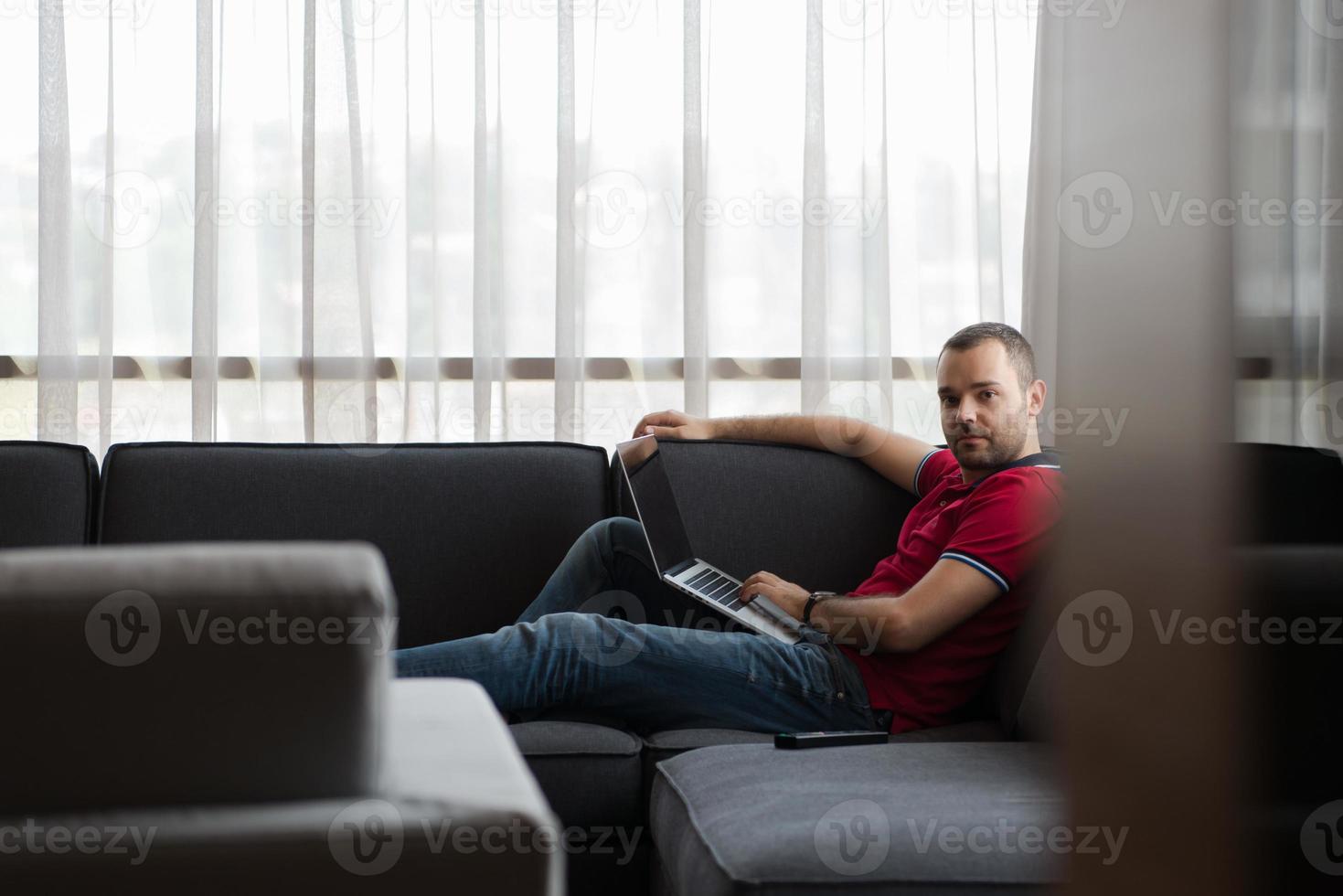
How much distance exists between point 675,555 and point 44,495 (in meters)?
1.11

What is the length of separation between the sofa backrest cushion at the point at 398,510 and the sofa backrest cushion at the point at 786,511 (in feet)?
0.64

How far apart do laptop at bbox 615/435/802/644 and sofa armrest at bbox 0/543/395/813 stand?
1.20 metres

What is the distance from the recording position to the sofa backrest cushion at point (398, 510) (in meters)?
1.98

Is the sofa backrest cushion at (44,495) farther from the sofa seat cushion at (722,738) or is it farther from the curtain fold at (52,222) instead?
the sofa seat cushion at (722,738)

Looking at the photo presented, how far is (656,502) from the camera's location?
2.03m

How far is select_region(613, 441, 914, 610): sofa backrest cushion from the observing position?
6.72ft

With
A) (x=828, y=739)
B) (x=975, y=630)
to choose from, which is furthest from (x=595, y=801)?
(x=975, y=630)

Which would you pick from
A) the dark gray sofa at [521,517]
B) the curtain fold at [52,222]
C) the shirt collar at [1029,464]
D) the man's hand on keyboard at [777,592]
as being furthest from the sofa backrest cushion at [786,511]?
the curtain fold at [52,222]

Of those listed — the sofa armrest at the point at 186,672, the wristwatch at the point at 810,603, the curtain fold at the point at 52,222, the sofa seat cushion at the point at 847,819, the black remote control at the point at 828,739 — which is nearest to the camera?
the sofa armrest at the point at 186,672

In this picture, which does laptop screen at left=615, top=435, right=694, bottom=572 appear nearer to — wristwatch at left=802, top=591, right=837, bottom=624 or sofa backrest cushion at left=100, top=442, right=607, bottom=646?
sofa backrest cushion at left=100, top=442, right=607, bottom=646

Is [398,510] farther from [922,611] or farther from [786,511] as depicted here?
[922,611]

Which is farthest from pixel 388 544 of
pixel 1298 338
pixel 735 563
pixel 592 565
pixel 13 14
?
pixel 1298 338

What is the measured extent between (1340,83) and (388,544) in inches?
69.9

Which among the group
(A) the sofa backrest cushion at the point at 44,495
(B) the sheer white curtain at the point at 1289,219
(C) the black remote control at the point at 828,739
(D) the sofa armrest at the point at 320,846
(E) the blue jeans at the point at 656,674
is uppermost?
(B) the sheer white curtain at the point at 1289,219
